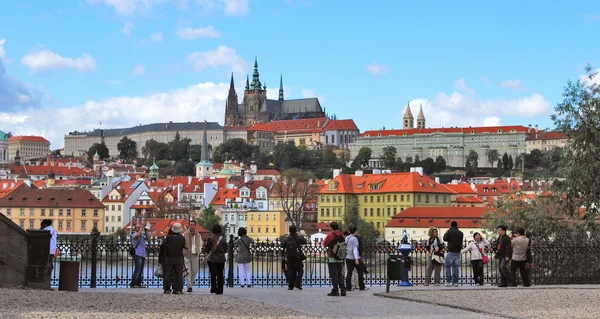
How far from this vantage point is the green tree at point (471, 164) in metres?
175

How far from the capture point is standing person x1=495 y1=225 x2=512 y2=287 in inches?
834

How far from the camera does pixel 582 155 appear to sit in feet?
95.7

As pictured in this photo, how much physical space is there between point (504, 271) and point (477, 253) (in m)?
0.71

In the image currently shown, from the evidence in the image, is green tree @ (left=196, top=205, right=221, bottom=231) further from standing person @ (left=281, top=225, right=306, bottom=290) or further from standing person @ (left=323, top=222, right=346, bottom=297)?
standing person @ (left=323, top=222, right=346, bottom=297)

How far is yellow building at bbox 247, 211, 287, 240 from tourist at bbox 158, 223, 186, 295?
6325cm

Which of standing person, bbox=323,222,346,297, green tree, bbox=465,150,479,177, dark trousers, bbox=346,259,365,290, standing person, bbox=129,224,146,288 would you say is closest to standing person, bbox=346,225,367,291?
dark trousers, bbox=346,259,365,290

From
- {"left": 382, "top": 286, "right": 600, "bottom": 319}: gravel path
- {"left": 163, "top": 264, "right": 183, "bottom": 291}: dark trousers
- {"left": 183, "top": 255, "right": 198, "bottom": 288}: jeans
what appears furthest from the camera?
{"left": 183, "top": 255, "right": 198, "bottom": 288}: jeans

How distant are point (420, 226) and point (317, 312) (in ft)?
184

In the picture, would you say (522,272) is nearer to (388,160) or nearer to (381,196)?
(381,196)

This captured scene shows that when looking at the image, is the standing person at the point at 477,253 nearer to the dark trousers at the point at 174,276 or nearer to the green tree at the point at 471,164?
the dark trousers at the point at 174,276

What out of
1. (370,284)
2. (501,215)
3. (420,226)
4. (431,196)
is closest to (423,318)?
(370,284)

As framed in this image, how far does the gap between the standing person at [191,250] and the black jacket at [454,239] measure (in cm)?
497

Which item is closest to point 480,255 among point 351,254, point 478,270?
point 478,270

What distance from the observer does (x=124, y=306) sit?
15914 mm
